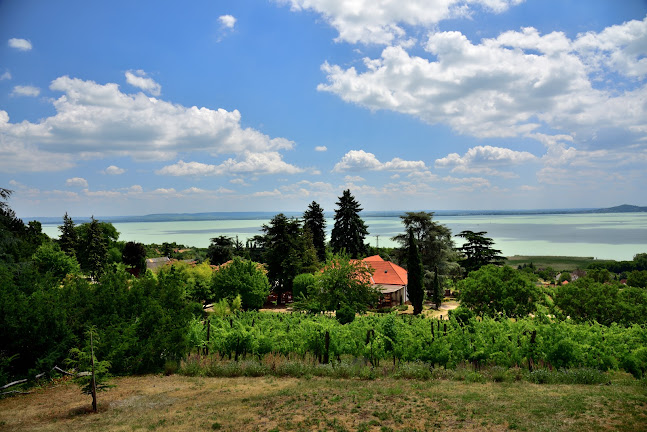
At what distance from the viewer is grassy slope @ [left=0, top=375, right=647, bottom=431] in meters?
8.59

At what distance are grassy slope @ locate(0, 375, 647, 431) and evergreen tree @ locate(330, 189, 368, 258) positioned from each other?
37758mm

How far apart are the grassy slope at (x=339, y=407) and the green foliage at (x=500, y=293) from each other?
9.13 metres

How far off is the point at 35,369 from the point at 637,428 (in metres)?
16.7

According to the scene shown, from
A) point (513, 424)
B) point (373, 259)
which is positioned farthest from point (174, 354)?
point (373, 259)

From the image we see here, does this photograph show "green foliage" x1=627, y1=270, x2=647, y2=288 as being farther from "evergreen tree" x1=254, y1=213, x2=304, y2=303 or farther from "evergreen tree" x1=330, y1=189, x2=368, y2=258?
"evergreen tree" x1=254, y1=213, x2=304, y2=303

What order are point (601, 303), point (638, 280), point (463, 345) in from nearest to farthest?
point (463, 345)
point (601, 303)
point (638, 280)

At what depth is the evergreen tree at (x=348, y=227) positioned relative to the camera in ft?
164

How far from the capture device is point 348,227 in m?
50.3

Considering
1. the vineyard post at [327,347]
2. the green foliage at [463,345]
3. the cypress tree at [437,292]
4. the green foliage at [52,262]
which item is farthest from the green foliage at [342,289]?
Answer: the green foliage at [52,262]

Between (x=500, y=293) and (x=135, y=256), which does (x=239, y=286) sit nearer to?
(x=500, y=293)

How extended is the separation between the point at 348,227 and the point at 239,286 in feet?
72.4

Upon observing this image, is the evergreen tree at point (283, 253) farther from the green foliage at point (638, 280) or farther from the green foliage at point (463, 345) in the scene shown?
the green foliage at point (638, 280)

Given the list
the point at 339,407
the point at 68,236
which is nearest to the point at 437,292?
the point at 339,407

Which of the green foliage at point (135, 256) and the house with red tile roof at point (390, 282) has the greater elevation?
the green foliage at point (135, 256)
